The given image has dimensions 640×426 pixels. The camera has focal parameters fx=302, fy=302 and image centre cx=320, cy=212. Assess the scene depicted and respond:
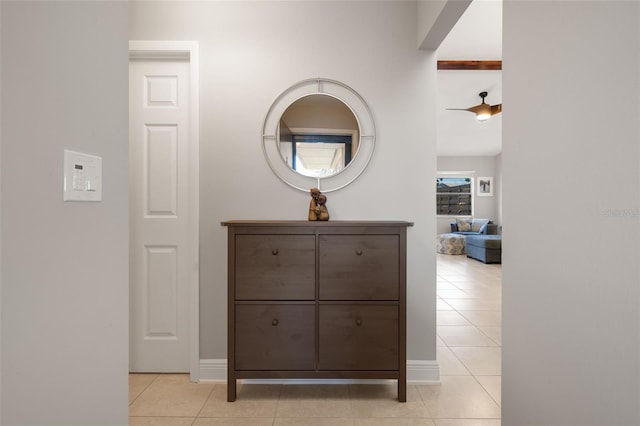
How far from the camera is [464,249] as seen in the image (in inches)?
315

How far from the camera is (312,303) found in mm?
1749

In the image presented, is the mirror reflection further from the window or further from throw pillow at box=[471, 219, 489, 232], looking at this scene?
the window

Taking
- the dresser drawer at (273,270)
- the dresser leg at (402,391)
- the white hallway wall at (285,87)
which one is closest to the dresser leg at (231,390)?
the white hallway wall at (285,87)

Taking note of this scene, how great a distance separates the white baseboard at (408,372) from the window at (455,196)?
25.4 ft

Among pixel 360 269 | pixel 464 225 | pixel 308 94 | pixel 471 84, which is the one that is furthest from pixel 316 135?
pixel 464 225

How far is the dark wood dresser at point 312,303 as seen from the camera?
175cm

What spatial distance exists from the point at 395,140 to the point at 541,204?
1273mm

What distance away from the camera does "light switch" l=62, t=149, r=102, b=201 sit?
71cm

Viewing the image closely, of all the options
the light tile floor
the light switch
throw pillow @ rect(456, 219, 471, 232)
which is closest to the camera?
the light switch

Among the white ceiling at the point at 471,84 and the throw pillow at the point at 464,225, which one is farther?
the throw pillow at the point at 464,225

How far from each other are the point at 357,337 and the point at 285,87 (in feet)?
5.55

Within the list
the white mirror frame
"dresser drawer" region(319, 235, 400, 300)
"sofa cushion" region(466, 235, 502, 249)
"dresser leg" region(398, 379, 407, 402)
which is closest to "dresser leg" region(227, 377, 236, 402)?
"dresser drawer" region(319, 235, 400, 300)

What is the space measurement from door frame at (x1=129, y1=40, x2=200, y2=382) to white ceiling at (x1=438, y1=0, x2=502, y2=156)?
7.52ft

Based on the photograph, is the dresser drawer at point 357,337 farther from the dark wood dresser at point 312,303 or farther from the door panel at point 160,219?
the door panel at point 160,219
